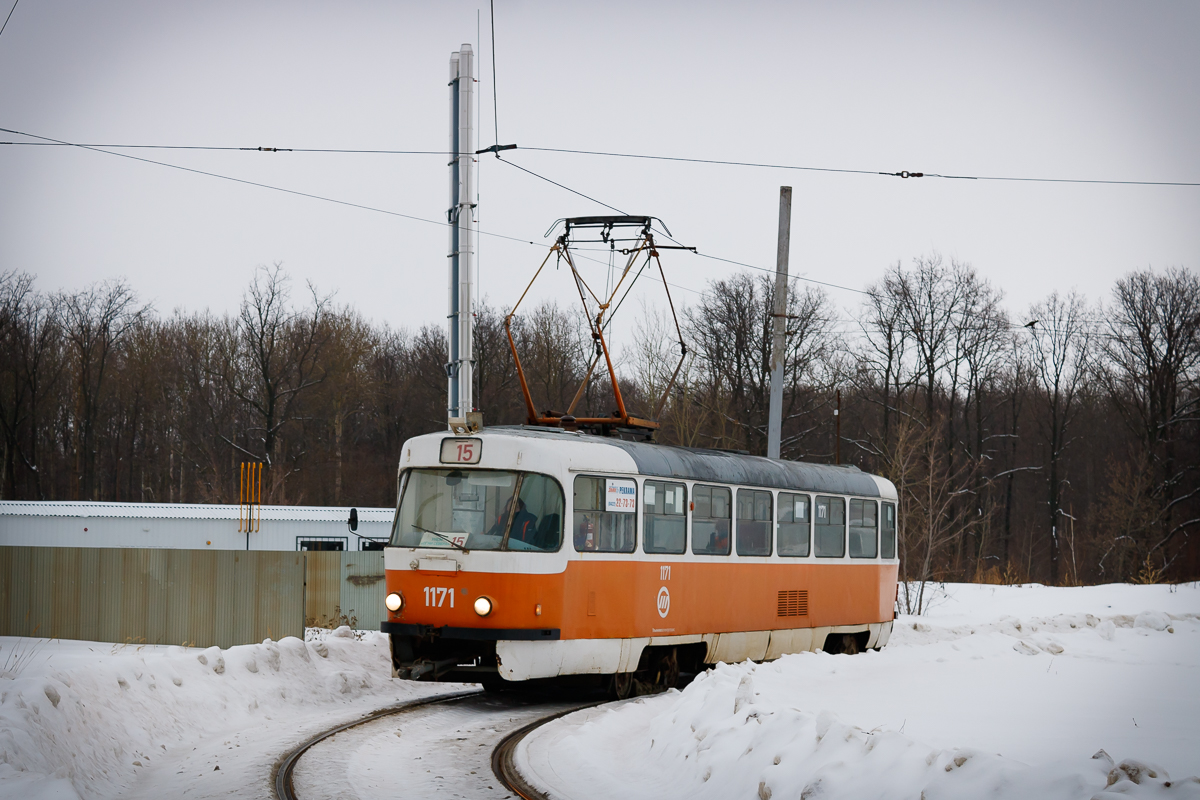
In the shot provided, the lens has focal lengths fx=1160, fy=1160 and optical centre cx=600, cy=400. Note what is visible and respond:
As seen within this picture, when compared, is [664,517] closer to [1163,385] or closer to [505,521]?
[505,521]

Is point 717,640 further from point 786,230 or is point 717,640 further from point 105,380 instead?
point 105,380

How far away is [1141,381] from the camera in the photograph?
4947 centimetres

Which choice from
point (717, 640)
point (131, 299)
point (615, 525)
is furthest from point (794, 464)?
point (131, 299)

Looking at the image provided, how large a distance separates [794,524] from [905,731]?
27.5 ft

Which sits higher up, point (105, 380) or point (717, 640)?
point (105, 380)

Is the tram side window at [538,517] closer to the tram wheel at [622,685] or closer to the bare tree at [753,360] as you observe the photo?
Result: the tram wheel at [622,685]

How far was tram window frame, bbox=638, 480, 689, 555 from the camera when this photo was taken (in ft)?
45.4

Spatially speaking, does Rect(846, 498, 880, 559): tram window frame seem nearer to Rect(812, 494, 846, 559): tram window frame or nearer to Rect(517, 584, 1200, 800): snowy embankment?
Rect(812, 494, 846, 559): tram window frame

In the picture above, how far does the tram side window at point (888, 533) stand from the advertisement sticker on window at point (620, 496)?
715 cm

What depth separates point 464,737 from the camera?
35.6 feet

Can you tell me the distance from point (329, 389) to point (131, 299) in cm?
1118

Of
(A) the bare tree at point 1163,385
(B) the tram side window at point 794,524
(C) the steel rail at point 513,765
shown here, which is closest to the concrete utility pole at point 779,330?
(B) the tram side window at point 794,524

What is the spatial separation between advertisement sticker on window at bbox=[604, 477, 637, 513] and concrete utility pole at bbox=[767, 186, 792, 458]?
7185 millimetres

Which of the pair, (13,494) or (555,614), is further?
(13,494)
